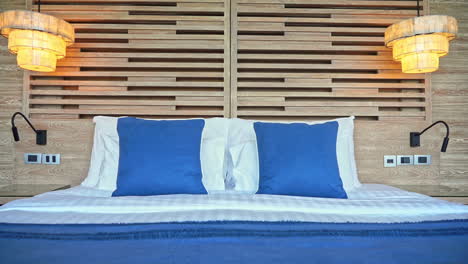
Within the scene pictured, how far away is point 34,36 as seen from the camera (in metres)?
2.17

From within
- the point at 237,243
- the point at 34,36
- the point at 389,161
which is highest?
the point at 34,36

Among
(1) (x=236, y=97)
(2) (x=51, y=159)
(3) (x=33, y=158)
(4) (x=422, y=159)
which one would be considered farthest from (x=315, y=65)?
(3) (x=33, y=158)

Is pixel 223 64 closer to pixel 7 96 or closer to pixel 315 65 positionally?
pixel 315 65

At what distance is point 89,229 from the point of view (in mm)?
1098

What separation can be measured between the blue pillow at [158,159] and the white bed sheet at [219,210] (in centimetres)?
11

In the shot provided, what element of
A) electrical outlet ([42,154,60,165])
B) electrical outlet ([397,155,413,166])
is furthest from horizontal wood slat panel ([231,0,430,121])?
electrical outlet ([42,154,60,165])

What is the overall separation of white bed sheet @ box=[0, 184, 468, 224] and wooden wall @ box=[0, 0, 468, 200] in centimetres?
80

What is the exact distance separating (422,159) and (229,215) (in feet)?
6.10

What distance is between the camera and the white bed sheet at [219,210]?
1.25 meters

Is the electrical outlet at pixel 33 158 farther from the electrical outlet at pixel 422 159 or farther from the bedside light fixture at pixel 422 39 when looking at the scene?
the electrical outlet at pixel 422 159

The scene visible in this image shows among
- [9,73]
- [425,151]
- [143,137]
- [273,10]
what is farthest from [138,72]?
[425,151]

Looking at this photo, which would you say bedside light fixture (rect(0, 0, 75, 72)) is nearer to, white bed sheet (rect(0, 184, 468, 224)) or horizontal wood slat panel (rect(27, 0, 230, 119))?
horizontal wood slat panel (rect(27, 0, 230, 119))

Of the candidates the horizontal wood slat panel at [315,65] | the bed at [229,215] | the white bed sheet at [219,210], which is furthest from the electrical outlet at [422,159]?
the white bed sheet at [219,210]

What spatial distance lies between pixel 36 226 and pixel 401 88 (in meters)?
2.53
